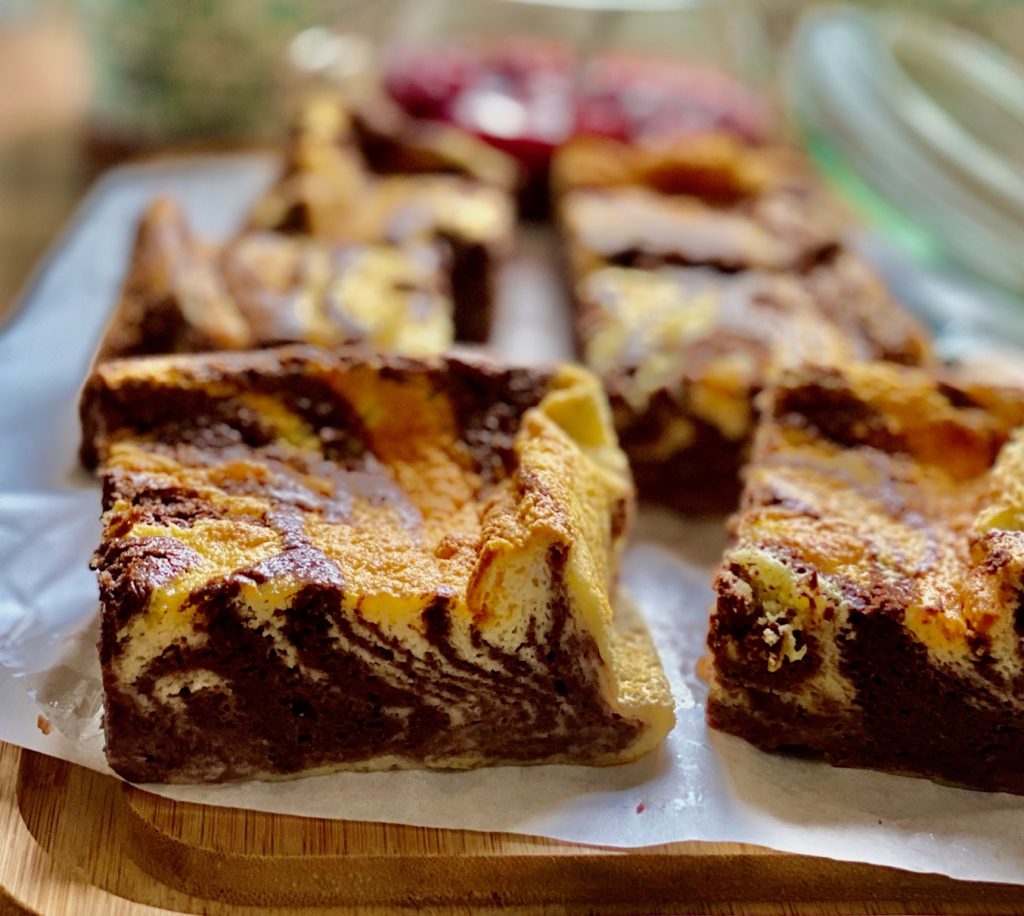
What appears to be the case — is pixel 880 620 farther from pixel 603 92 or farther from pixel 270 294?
pixel 603 92

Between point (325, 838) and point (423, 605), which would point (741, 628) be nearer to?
point (423, 605)

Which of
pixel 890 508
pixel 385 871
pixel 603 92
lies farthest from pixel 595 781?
pixel 603 92

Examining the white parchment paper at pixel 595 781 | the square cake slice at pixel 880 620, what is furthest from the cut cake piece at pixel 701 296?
the square cake slice at pixel 880 620

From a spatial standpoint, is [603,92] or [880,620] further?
[603,92]

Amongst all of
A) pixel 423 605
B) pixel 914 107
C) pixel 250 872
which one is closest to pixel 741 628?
pixel 423 605

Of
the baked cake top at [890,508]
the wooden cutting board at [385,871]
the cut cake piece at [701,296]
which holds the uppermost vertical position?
the baked cake top at [890,508]

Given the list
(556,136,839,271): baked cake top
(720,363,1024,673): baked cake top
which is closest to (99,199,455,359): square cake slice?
(556,136,839,271): baked cake top

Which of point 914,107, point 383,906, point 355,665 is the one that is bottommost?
point 383,906

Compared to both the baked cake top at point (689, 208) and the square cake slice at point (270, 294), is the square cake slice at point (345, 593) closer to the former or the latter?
the square cake slice at point (270, 294)
